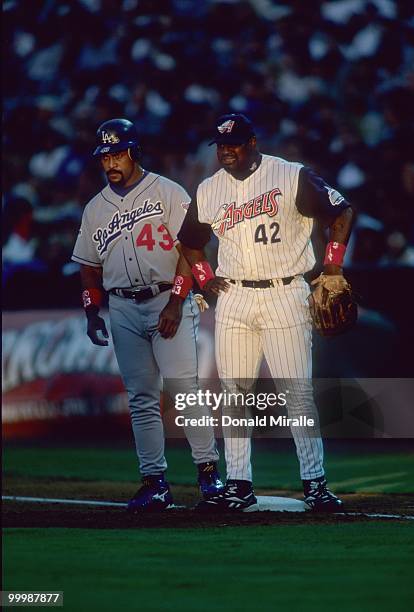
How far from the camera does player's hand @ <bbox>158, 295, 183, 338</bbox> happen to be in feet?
18.6

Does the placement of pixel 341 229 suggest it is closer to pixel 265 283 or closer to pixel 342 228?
pixel 342 228

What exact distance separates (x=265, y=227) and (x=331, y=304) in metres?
0.48

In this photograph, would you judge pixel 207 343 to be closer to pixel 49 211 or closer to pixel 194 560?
pixel 49 211

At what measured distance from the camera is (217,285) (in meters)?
5.59

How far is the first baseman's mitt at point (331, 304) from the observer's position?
5.41 meters

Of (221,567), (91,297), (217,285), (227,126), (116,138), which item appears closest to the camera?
(221,567)

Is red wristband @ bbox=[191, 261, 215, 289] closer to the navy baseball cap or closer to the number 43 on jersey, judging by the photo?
the number 43 on jersey

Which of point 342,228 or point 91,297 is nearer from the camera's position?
point 342,228

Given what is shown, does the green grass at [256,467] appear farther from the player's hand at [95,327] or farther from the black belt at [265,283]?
the black belt at [265,283]

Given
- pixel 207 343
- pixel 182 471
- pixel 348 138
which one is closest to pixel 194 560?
pixel 182 471

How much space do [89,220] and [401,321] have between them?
388 cm

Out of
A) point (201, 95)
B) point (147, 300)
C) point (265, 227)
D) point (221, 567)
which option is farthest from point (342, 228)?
point (201, 95)

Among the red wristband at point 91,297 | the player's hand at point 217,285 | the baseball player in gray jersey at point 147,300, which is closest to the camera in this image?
the player's hand at point 217,285

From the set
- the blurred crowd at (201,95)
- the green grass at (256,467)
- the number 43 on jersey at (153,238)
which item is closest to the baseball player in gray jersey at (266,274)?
the number 43 on jersey at (153,238)
